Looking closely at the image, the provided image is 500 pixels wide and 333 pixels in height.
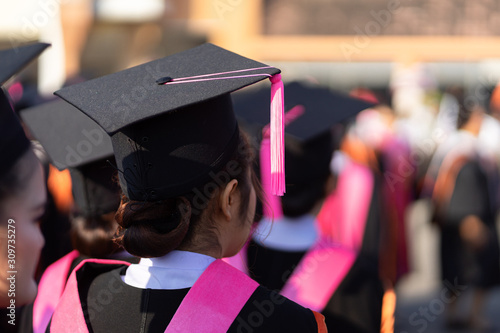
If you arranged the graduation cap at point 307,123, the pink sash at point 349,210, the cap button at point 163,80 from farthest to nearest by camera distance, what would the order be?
1. the pink sash at point 349,210
2. the graduation cap at point 307,123
3. the cap button at point 163,80

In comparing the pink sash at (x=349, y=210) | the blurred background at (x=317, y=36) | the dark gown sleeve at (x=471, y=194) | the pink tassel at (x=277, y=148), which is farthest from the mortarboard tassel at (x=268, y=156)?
the blurred background at (x=317, y=36)

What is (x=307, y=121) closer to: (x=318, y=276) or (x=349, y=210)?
(x=318, y=276)

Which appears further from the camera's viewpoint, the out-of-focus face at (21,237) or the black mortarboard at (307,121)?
the black mortarboard at (307,121)

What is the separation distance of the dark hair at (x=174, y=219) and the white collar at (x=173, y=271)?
3cm

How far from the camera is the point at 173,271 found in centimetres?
154

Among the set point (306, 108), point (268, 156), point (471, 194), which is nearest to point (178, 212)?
point (306, 108)

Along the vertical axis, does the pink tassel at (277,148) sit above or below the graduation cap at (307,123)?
above

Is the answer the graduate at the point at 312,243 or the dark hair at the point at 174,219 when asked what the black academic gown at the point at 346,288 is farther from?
the dark hair at the point at 174,219

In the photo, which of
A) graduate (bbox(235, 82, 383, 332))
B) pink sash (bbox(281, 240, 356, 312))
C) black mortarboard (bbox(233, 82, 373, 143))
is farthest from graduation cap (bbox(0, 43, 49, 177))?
pink sash (bbox(281, 240, 356, 312))

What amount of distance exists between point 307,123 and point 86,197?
37.9 inches

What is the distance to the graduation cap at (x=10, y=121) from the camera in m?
1.74

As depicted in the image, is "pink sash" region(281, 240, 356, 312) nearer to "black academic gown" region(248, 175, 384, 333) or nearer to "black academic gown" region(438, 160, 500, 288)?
"black academic gown" region(248, 175, 384, 333)

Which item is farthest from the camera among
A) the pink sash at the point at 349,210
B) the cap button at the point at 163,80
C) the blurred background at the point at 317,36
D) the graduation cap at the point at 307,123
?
the blurred background at the point at 317,36

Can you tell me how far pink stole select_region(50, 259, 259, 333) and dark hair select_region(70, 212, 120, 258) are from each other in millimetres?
653
